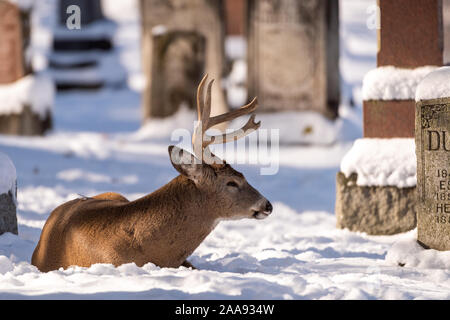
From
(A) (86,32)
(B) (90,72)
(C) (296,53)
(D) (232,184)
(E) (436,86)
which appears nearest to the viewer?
(D) (232,184)

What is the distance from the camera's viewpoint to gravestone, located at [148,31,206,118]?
49.0 feet

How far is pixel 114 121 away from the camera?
18766 mm

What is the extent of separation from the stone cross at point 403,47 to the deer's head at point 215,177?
262 cm

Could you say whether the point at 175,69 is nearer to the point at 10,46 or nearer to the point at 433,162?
the point at 10,46

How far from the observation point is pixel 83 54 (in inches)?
973

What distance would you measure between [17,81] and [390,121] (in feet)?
29.3

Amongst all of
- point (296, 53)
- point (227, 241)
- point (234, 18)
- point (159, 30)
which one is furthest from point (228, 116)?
point (234, 18)

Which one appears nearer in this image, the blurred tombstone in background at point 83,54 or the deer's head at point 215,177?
the deer's head at point 215,177

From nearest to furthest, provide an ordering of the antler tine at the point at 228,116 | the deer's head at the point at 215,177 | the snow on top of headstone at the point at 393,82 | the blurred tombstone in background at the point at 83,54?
the deer's head at the point at 215,177 → the antler tine at the point at 228,116 → the snow on top of headstone at the point at 393,82 → the blurred tombstone in background at the point at 83,54

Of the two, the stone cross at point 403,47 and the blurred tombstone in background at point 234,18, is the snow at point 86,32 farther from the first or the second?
the stone cross at point 403,47

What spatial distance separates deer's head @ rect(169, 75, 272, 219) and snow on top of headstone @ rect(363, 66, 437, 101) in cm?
261

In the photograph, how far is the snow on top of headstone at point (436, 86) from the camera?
19.1 feet

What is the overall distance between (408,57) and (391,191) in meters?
1.26

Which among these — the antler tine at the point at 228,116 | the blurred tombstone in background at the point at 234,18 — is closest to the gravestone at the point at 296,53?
the antler tine at the point at 228,116
